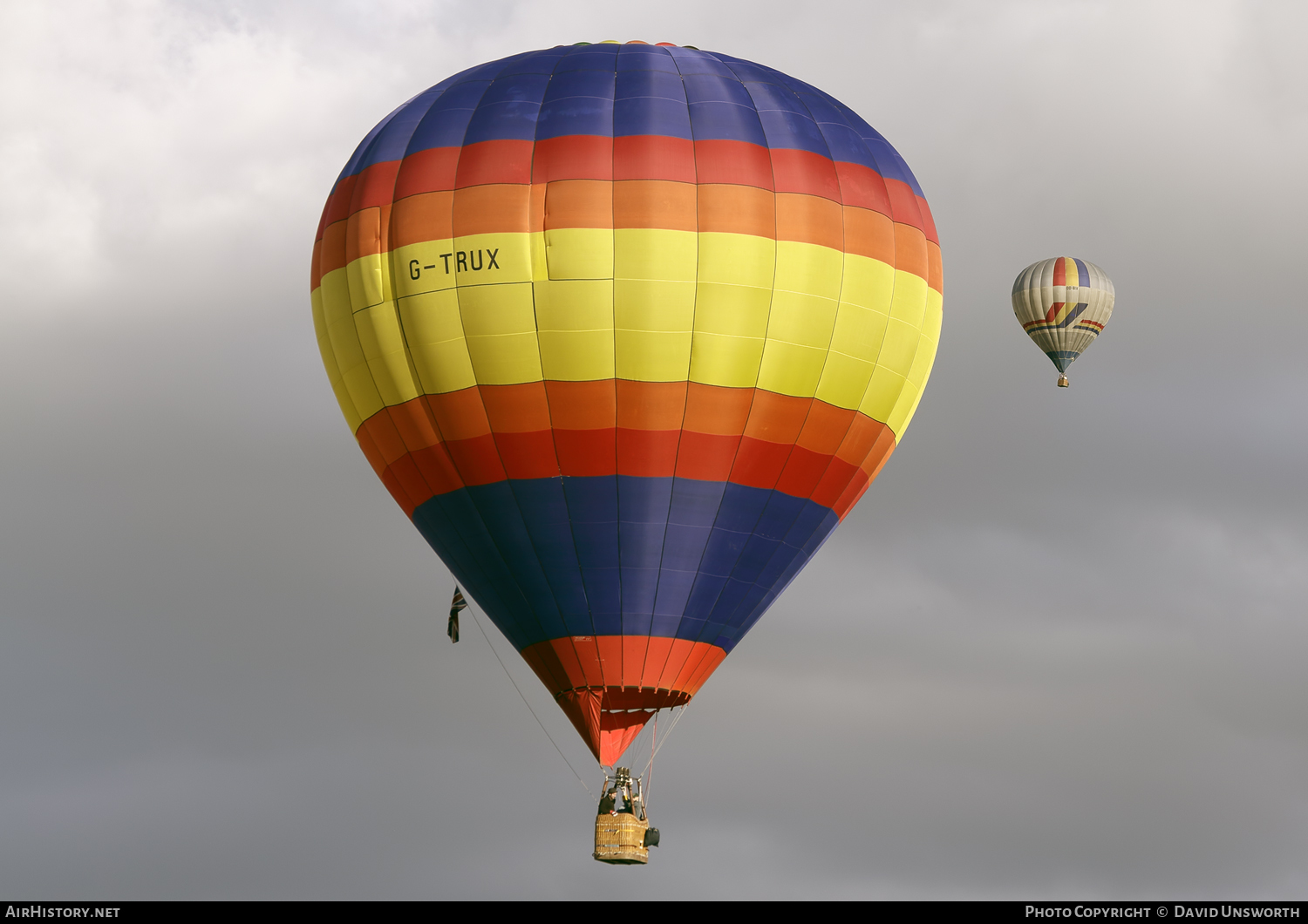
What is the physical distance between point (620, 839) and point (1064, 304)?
19422mm

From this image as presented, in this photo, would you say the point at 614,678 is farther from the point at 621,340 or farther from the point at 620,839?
the point at 621,340

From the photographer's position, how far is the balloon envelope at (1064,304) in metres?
41.4

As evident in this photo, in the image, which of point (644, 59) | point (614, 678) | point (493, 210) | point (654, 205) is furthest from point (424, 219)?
point (614, 678)

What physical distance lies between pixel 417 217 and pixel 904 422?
6.41 m

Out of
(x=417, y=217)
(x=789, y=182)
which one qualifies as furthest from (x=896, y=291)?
(x=417, y=217)

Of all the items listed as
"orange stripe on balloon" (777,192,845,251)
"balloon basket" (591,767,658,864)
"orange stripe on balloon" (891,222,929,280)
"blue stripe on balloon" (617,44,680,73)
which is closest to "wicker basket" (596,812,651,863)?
"balloon basket" (591,767,658,864)

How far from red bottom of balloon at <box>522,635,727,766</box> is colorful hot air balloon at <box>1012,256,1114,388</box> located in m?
17.5

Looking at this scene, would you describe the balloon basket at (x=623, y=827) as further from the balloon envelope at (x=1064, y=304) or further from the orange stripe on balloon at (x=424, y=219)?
the balloon envelope at (x=1064, y=304)

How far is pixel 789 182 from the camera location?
25.6 m

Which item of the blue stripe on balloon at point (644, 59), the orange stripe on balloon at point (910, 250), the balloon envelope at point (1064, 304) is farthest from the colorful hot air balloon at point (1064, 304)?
the blue stripe on balloon at point (644, 59)

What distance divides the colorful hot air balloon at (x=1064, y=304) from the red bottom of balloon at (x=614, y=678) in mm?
17509

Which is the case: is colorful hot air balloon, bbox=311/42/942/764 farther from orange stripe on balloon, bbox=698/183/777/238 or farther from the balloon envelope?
the balloon envelope

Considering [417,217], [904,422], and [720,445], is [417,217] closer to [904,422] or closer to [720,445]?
[720,445]

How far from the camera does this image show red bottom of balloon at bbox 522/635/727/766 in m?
25.5
